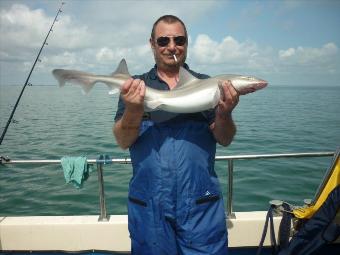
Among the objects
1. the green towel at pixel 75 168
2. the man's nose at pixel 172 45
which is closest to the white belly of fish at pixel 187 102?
the man's nose at pixel 172 45

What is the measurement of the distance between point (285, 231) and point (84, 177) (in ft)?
8.31

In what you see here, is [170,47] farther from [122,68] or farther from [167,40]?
[122,68]

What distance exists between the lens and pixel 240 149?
1482cm

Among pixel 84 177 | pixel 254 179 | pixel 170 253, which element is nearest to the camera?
pixel 170 253

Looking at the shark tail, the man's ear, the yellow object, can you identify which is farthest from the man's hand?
the yellow object

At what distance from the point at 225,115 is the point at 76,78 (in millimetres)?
1376

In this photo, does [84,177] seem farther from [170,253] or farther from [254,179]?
[254,179]

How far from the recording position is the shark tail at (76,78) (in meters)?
2.97

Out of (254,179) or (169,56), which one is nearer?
(169,56)

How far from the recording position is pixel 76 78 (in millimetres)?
3084

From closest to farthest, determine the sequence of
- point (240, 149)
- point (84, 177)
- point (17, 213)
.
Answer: point (84, 177) → point (17, 213) → point (240, 149)

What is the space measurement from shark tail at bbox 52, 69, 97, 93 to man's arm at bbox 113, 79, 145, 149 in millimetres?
421

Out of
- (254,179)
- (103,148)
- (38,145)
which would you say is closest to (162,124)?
(254,179)

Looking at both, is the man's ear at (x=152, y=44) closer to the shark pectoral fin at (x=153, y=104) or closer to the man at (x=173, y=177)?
the man at (x=173, y=177)
